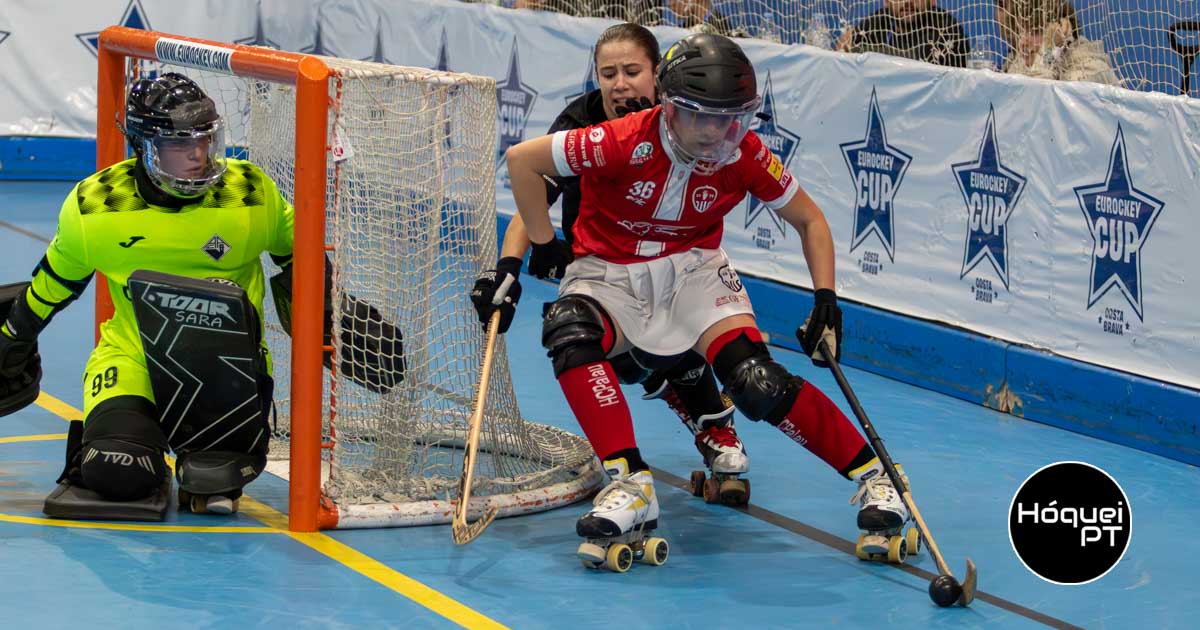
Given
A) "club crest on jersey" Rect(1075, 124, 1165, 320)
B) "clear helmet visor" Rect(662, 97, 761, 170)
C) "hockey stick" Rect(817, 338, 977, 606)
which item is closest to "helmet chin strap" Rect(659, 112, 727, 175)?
"clear helmet visor" Rect(662, 97, 761, 170)

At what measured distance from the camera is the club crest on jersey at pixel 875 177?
7758mm

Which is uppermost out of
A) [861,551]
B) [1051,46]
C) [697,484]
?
[1051,46]

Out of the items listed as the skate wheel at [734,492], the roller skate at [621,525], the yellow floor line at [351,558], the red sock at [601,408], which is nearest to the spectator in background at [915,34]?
the skate wheel at [734,492]

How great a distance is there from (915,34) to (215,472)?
14.0ft

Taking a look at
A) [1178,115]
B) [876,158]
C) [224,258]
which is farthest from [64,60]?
[1178,115]

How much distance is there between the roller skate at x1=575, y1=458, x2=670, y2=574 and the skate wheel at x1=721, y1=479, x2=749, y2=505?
0.67 metres

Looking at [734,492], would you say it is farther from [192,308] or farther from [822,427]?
[192,308]

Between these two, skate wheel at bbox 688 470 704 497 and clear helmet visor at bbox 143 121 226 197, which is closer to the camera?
clear helmet visor at bbox 143 121 226 197

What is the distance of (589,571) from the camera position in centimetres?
477

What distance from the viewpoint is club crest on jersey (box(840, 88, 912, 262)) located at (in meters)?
7.76

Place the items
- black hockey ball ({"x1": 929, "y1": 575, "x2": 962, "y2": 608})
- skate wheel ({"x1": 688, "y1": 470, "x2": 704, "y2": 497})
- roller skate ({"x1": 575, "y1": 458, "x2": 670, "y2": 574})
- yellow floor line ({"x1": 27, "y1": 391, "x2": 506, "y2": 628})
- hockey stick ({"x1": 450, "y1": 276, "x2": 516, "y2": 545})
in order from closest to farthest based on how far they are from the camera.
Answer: yellow floor line ({"x1": 27, "y1": 391, "x2": 506, "y2": 628})
black hockey ball ({"x1": 929, "y1": 575, "x2": 962, "y2": 608})
roller skate ({"x1": 575, "y1": 458, "x2": 670, "y2": 574})
hockey stick ({"x1": 450, "y1": 276, "x2": 516, "y2": 545})
skate wheel ({"x1": 688, "y1": 470, "x2": 704, "y2": 497})

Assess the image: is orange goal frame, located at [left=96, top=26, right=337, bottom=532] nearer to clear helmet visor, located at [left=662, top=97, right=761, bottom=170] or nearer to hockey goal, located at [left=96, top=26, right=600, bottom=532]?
hockey goal, located at [left=96, top=26, right=600, bottom=532]

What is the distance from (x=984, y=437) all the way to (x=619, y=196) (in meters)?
2.32

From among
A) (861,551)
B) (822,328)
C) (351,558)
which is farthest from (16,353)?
(861,551)
